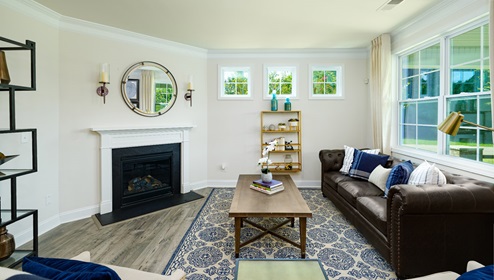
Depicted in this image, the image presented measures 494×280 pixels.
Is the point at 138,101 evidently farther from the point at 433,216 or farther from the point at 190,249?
the point at 433,216

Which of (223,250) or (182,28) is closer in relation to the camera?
(223,250)

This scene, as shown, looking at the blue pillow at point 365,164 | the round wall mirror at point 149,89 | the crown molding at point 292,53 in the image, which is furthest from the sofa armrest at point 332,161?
the round wall mirror at point 149,89

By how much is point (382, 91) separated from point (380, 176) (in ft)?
5.25

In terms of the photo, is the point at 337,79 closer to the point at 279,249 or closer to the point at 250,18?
the point at 250,18

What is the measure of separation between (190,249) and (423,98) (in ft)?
11.6

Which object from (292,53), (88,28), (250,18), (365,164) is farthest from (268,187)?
(88,28)

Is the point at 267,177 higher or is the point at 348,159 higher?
the point at 348,159

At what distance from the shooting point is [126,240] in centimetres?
287

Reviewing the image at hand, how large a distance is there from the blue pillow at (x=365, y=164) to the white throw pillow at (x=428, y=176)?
93 cm

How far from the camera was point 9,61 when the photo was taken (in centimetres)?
268

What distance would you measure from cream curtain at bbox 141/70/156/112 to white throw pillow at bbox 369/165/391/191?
11.2 feet

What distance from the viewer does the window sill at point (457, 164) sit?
2.52m

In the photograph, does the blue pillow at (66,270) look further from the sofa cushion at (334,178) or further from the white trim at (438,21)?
the white trim at (438,21)

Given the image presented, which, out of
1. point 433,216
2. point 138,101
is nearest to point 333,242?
point 433,216
